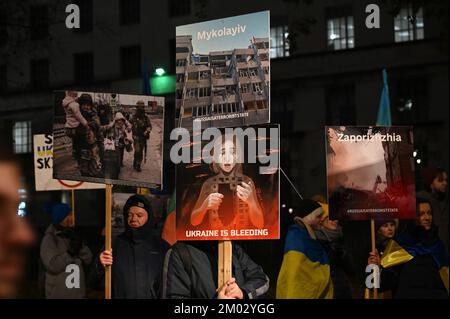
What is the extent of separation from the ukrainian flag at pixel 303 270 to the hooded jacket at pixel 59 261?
192cm

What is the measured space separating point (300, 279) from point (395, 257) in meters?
0.93

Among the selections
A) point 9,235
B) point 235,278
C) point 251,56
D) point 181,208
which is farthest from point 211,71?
point 9,235

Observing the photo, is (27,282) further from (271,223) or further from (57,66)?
(271,223)

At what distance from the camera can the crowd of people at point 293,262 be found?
6797 mm

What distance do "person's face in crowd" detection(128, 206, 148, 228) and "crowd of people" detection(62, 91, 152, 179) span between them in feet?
1.21

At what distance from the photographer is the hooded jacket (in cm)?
762

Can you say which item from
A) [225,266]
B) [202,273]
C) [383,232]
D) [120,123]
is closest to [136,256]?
[202,273]

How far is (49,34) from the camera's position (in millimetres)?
8094

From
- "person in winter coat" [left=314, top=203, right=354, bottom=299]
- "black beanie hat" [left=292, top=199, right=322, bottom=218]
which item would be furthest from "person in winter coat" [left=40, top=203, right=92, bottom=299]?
"person in winter coat" [left=314, top=203, right=354, bottom=299]

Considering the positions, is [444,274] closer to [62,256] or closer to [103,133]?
[103,133]

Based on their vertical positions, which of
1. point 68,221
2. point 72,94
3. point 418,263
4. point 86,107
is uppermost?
point 72,94

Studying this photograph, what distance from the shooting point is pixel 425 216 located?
7.30m

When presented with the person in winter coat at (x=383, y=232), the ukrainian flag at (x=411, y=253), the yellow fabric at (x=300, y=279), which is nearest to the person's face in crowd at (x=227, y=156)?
the yellow fabric at (x=300, y=279)

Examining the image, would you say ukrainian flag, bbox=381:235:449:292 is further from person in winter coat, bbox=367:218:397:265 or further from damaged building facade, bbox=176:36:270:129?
damaged building facade, bbox=176:36:270:129
